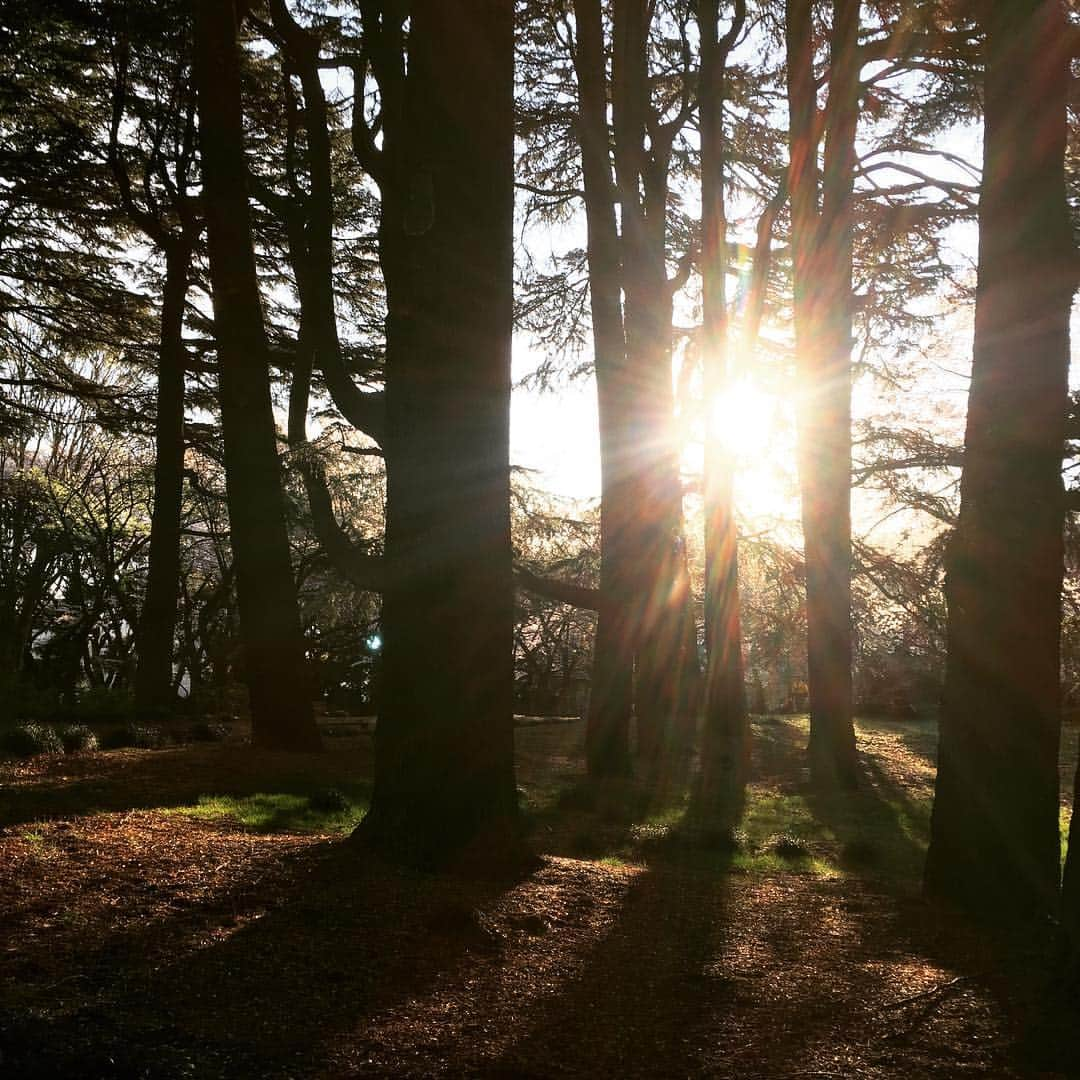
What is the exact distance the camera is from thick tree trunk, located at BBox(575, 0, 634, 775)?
998 cm

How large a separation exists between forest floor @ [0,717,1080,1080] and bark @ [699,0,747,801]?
6233mm

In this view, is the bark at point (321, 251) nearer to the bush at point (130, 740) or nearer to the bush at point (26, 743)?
the bush at point (26, 743)

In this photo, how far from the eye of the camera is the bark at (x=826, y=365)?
1060 cm

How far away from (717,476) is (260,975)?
11.0 meters

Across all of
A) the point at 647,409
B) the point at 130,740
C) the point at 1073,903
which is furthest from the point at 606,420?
the point at 1073,903

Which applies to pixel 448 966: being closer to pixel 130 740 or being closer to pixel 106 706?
pixel 130 740

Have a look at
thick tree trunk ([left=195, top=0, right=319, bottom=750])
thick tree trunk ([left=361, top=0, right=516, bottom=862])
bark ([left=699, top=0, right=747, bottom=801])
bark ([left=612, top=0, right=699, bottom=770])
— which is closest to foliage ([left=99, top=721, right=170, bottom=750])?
thick tree trunk ([left=195, top=0, right=319, bottom=750])

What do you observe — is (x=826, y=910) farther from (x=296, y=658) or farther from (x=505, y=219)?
(x=296, y=658)

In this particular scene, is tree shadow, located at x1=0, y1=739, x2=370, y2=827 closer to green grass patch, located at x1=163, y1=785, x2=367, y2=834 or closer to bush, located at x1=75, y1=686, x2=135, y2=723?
green grass patch, located at x1=163, y1=785, x2=367, y2=834

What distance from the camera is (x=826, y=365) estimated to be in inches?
454

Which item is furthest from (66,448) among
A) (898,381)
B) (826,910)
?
(826,910)

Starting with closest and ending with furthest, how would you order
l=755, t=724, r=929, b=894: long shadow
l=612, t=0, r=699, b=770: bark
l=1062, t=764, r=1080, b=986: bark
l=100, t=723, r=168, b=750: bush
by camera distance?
l=1062, t=764, r=1080, b=986: bark → l=755, t=724, r=929, b=894: long shadow → l=100, t=723, r=168, b=750: bush → l=612, t=0, r=699, b=770: bark

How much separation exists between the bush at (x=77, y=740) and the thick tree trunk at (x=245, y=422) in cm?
141

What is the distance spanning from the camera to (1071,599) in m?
11.1
